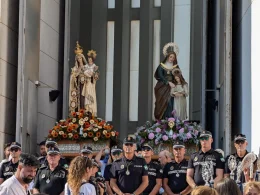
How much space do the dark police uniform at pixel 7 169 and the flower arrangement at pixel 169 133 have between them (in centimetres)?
410

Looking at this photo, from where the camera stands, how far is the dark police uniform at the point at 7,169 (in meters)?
14.0

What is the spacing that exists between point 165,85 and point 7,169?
656 centimetres

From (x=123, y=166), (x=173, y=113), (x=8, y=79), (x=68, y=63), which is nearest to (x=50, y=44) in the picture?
(x=68, y=63)

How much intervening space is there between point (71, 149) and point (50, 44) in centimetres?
424

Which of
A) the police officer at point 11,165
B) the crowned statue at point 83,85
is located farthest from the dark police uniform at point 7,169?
the crowned statue at point 83,85

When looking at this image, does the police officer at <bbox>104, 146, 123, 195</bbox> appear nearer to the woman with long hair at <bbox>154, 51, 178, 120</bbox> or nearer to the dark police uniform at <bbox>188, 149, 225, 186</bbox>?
the dark police uniform at <bbox>188, 149, 225, 186</bbox>

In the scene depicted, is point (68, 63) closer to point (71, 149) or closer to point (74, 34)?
point (74, 34)

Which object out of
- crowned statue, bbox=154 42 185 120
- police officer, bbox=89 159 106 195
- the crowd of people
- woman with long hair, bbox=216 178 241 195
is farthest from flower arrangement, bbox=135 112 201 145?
woman with long hair, bbox=216 178 241 195

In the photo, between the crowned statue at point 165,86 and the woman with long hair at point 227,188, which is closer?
the woman with long hair at point 227,188

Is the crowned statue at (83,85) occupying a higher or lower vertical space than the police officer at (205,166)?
higher

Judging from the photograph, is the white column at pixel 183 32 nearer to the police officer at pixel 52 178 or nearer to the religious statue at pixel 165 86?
the religious statue at pixel 165 86

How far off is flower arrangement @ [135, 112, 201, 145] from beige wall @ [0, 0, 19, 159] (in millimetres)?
2994

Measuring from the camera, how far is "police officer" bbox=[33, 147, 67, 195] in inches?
505

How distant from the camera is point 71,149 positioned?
18156 millimetres
